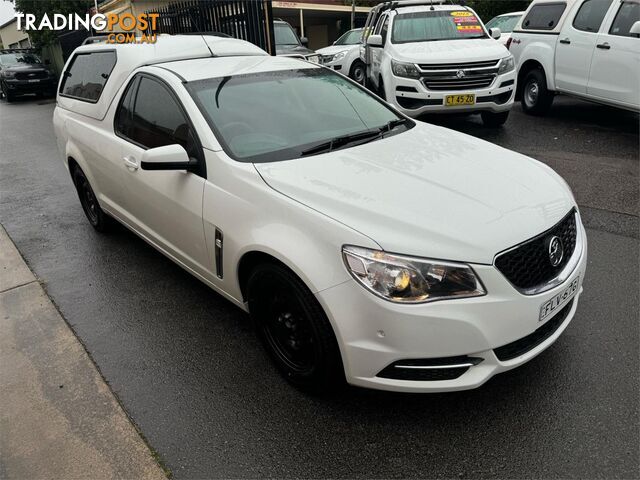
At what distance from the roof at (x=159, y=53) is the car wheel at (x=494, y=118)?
463cm

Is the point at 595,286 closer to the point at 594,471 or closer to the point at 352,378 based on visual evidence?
the point at 594,471

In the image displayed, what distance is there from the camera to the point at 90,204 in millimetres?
5035

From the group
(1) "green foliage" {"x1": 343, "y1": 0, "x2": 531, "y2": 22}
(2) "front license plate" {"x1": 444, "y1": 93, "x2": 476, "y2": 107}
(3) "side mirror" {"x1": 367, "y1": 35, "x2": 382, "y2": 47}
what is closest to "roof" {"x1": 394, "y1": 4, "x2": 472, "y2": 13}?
(3) "side mirror" {"x1": 367, "y1": 35, "x2": 382, "y2": 47}

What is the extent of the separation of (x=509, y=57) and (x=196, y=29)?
7.38 m

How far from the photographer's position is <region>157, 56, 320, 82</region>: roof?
137 inches

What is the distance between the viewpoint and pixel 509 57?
23.3 feet

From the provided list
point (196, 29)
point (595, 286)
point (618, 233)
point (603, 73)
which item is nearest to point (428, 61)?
point (603, 73)

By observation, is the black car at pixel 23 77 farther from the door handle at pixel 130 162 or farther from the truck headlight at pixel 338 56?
the door handle at pixel 130 162

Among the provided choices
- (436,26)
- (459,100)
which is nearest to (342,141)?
(459,100)

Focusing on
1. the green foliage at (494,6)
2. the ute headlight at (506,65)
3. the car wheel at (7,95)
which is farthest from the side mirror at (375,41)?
the car wheel at (7,95)

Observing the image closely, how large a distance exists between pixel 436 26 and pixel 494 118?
173 cm

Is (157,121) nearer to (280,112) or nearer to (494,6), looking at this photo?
(280,112)

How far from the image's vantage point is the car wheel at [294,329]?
2350 millimetres

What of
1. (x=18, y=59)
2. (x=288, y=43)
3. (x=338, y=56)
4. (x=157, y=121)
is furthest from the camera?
(x=18, y=59)
